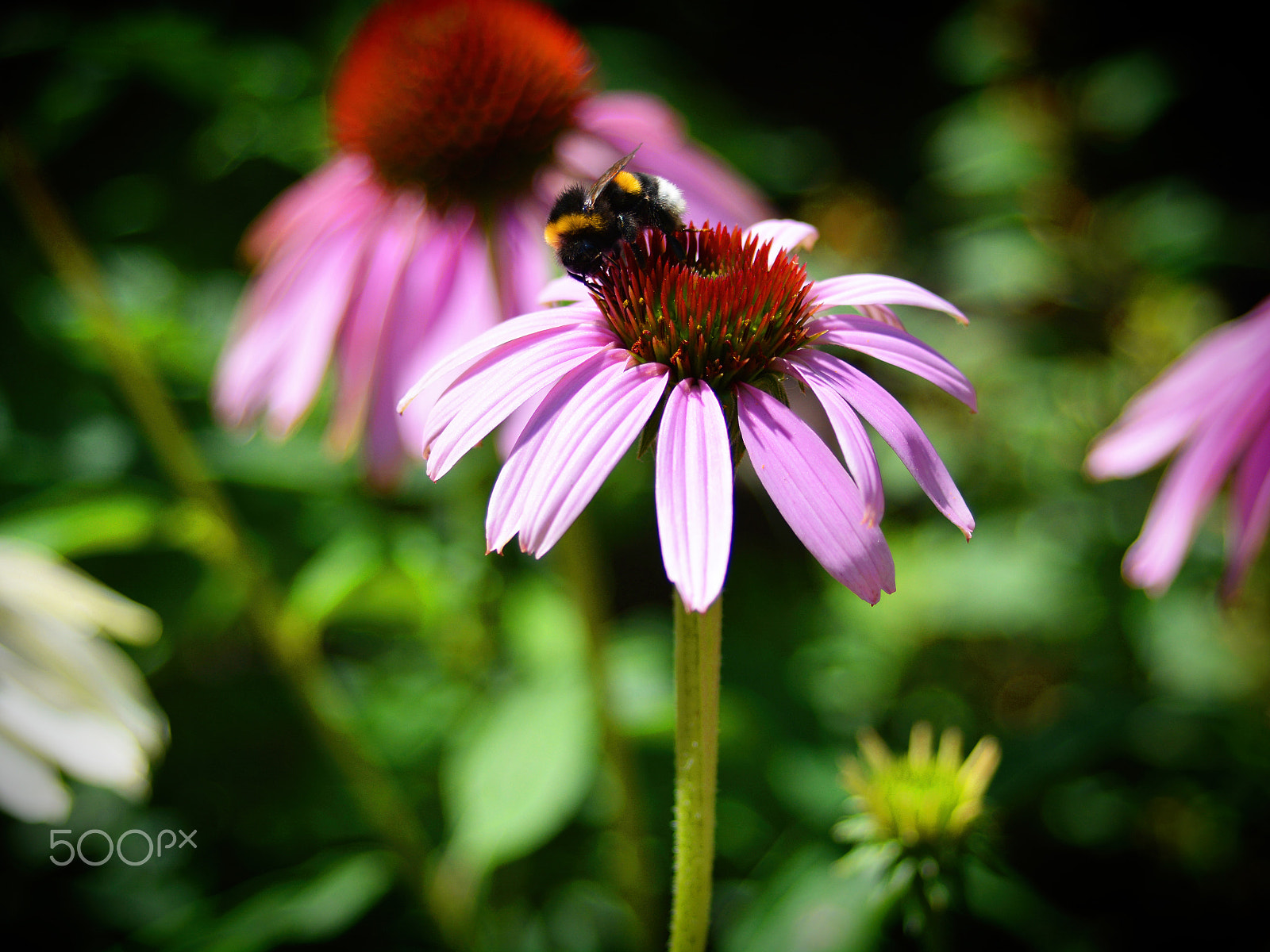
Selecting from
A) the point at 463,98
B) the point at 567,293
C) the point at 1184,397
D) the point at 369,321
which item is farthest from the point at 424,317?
the point at 1184,397

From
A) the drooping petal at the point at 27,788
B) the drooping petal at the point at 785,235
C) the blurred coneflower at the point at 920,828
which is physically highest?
the drooping petal at the point at 785,235

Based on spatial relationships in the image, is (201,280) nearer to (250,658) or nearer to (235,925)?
(250,658)

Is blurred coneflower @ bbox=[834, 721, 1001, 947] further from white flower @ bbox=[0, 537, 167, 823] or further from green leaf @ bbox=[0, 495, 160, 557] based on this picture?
green leaf @ bbox=[0, 495, 160, 557]

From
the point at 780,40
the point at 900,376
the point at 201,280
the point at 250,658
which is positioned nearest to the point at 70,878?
the point at 250,658

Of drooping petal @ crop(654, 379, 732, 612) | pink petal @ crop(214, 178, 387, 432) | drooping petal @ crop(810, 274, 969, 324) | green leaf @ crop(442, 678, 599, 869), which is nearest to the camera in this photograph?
drooping petal @ crop(654, 379, 732, 612)

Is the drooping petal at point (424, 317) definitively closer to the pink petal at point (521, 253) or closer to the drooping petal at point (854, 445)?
the pink petal at point (521, 253)

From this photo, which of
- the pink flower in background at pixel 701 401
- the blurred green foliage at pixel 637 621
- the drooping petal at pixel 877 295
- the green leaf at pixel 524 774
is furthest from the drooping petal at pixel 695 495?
the green leaf at pixel 524 774

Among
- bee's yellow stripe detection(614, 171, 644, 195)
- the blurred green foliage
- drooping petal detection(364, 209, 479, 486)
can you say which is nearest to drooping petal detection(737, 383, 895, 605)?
bee's yellow stripe detection(614, 171, 644, 195)
